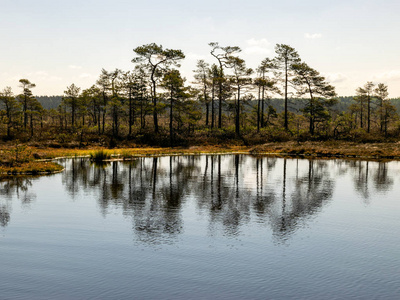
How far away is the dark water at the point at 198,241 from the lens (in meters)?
11.2

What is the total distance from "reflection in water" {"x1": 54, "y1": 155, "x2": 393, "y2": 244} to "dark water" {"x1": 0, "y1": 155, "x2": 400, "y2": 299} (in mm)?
131

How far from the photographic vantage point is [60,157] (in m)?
52.2

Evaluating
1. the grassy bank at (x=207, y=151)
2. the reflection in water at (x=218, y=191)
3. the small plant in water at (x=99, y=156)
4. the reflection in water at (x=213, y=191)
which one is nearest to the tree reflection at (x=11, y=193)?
the reflection in water at (x=213, y=191)

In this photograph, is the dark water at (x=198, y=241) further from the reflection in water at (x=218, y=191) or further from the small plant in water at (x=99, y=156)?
the small plant in water at (x=99, y=156)

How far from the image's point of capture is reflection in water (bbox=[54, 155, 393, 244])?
18562mm

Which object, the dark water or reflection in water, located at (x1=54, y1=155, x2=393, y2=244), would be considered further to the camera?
reflection in water, located at (x1=54, y1=155, x2=393, y2=244)

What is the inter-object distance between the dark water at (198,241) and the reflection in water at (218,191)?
13cm

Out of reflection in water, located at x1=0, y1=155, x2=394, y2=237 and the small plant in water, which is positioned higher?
the small plant in water

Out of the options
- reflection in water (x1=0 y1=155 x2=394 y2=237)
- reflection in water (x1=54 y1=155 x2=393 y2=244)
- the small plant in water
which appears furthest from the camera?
the small plant in water

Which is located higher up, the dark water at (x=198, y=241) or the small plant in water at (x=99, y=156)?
the small plant in water at (x=99, y=156)

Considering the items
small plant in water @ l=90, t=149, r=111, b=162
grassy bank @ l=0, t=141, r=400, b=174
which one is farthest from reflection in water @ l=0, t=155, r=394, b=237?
small plant in water @ l=90, t=149, r=111, b=162

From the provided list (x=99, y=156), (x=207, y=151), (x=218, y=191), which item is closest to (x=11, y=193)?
(x=218, y=191)

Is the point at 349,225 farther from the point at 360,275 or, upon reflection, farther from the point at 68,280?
the point at 68,280

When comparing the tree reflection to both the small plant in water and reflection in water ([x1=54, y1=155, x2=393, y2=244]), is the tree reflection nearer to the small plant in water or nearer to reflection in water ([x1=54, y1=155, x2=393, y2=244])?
reflection in water ([x1=54, y1=155, x2=393, y2=244])
